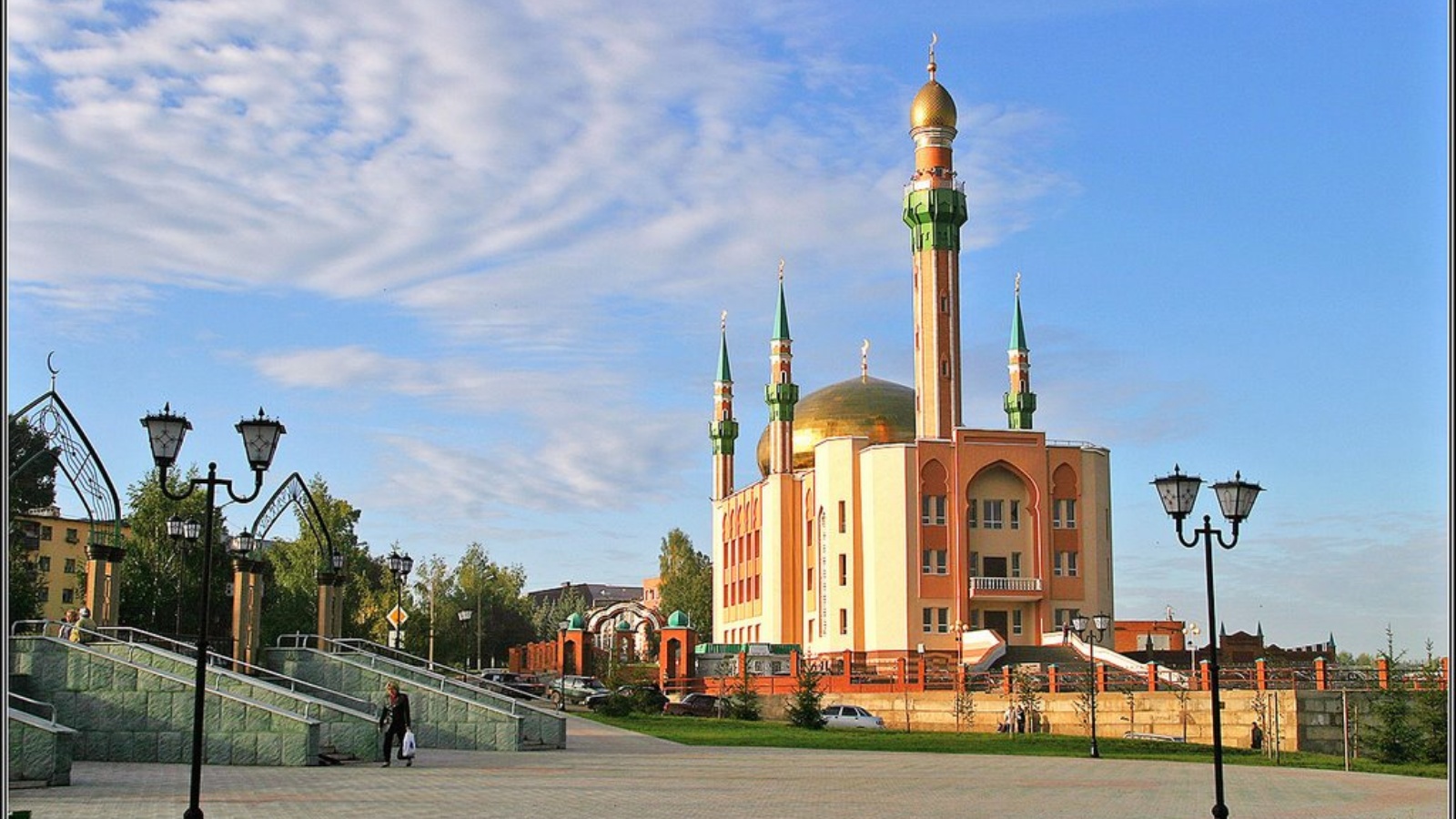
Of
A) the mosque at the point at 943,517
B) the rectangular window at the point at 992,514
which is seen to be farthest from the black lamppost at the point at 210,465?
the rectangular window at the point at 992,514

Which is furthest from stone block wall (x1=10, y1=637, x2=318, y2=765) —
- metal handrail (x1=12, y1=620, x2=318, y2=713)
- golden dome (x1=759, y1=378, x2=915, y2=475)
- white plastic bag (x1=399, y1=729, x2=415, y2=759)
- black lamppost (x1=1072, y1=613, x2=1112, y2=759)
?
golden dome (x1=759, y1=378, x2=915, y2=475)

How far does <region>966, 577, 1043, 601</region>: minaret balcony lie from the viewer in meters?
56.5

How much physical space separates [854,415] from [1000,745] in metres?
39.2

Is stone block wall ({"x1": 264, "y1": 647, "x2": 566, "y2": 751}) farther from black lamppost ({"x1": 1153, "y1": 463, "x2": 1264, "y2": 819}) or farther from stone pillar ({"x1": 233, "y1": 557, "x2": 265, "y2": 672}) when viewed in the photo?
black lamppost ({"x1": 1153, "y1": 463, "x2": 1264, "y2": 819})

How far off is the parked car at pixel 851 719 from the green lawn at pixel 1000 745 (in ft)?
14.2

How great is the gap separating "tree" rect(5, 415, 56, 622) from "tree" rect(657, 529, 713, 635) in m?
46.5

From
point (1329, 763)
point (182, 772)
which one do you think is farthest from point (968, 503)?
point (182, 772)

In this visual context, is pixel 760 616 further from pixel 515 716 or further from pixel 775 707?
pixel 515 716

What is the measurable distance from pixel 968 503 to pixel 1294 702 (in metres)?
23.2

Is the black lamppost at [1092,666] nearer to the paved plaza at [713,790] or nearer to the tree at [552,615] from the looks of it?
the paved plaza at [713,790]

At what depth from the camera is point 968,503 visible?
57.2 m

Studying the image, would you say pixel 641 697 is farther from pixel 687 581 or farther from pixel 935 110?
pixel 687 581

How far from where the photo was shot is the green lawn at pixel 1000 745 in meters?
28.5

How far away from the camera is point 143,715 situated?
21.6m
